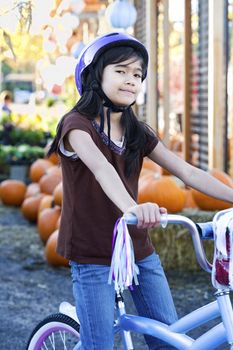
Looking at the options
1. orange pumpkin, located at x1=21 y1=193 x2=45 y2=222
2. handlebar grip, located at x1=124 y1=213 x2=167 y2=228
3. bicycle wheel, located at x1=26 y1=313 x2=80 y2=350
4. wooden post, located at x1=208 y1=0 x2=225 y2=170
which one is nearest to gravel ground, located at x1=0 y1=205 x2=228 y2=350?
orange pumpkin, located at x1=21 y1=193 x2=45 y2=222

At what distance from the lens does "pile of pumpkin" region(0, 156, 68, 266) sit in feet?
21.2

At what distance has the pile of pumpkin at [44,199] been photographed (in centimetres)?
646

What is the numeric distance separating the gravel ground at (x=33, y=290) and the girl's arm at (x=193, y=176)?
178 cm

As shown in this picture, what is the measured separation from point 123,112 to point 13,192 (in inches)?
295

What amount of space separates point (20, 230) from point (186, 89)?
2.32 metres

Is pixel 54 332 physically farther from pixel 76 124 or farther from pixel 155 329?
pixel 76 124

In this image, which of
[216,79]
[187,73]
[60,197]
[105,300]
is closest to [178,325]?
[105,300]

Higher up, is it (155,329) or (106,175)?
(106,175)

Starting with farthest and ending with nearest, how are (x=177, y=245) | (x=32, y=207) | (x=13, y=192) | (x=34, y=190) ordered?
(x=13, y=192), (x=34, y=190), (x=32, y=207), (x=177, y=245)

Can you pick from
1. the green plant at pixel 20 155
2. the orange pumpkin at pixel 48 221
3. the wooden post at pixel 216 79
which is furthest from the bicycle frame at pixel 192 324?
the green plant at pixel 20 155

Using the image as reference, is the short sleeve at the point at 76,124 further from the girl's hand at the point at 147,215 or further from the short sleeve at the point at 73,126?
the girl's hand at the point at 147,215

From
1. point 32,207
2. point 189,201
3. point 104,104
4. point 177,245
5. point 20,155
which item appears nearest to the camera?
point 104,104

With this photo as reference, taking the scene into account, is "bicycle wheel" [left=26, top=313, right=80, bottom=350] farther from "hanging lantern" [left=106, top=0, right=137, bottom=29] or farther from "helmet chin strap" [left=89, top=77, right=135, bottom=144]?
"hanging lantern" [left=106, top=0, right=137, bottom=29]

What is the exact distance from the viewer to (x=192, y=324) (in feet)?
7.77
